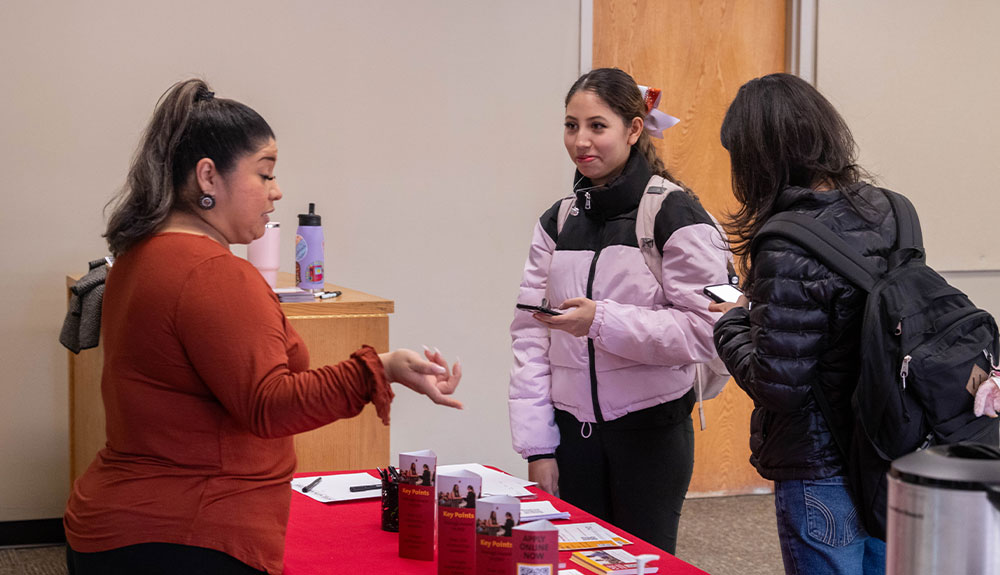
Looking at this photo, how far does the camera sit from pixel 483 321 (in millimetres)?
4312

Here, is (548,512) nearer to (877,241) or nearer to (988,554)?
(877,241)

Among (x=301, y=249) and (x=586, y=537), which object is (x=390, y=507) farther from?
(x=301, y=249)

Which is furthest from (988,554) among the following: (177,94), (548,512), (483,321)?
(483,321)

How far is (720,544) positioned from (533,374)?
192 centimetres

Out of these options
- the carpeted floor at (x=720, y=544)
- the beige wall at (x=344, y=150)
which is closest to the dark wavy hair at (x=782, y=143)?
the carpeted floor at (x=720, y=544)

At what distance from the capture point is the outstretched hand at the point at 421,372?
137 centimetres

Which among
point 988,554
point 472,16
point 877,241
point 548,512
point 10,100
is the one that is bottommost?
point 548,512

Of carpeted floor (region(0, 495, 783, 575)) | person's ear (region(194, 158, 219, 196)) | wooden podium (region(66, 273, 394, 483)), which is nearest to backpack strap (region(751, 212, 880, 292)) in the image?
person's ear (region(194, 158, 219, 196))

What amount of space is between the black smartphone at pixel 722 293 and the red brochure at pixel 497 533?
863 mm

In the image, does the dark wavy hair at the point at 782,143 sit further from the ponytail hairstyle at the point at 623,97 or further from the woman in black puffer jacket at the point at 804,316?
the ponytail hairstyle at the point at 623,97

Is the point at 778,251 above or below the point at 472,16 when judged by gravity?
below

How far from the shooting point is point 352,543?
5.75 feet

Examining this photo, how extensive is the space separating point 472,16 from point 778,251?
2.81m

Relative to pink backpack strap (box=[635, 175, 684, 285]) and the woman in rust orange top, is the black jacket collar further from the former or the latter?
the woman in rust orange top
